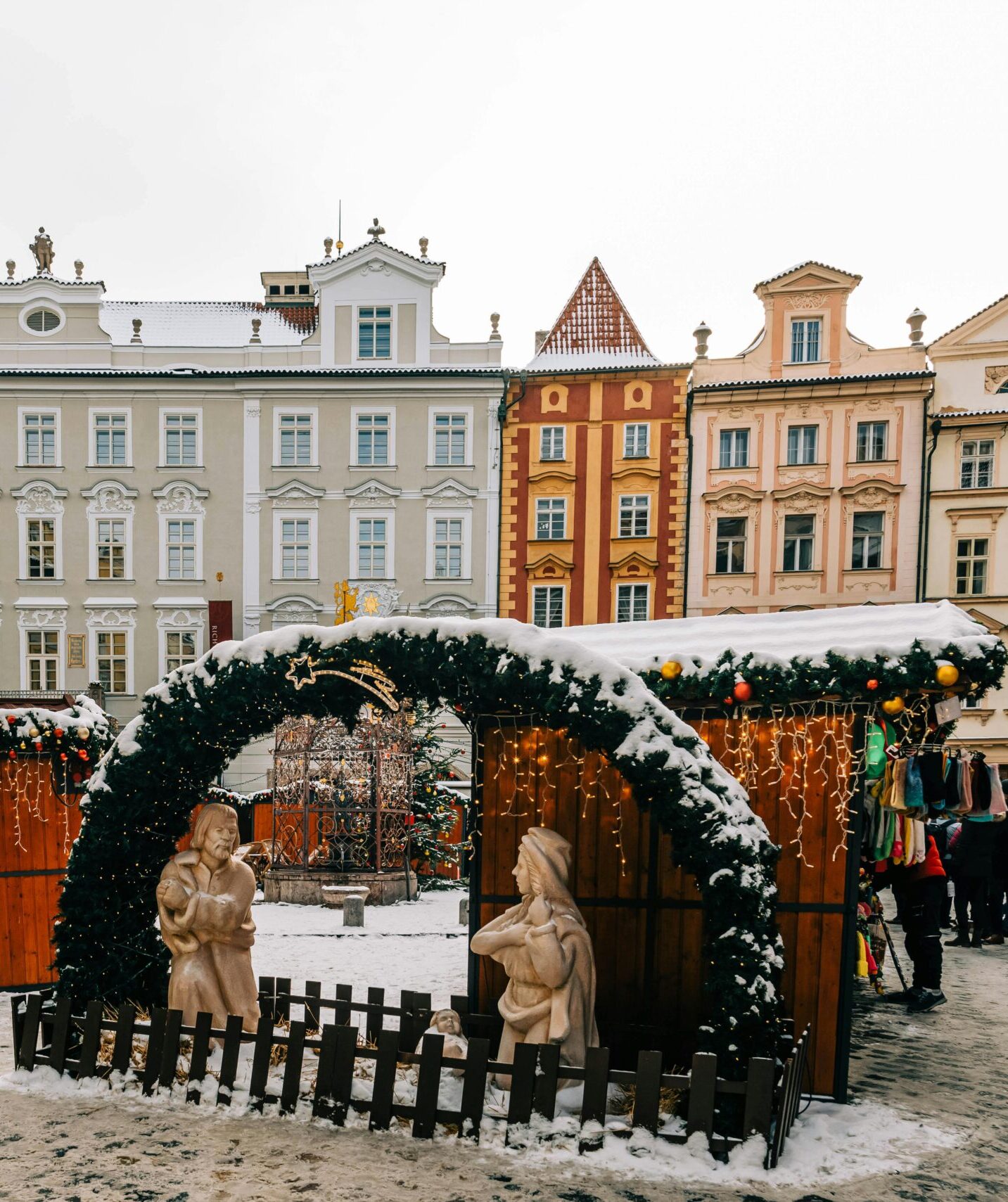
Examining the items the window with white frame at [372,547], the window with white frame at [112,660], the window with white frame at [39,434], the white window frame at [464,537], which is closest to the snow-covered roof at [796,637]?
the white window frame at [464,537]

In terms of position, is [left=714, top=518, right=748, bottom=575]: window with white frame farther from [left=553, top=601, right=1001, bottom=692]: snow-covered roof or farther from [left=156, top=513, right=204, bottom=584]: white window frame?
[left=553, top=601, right=1001, bottom=692]: snow-covered roof

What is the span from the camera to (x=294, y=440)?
80.3 feet

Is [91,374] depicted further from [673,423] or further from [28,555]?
[673,423]

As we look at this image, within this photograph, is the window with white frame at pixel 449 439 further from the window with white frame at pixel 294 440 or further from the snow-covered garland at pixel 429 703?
the snow-covered garland at pixel 429 703

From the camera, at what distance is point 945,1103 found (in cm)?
604

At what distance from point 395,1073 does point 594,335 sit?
2201 cm

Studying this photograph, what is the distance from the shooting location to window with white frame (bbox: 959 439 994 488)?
23.0m

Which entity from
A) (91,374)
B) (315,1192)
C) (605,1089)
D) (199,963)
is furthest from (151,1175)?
(91,374)

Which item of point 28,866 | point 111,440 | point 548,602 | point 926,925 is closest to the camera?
point 926,925

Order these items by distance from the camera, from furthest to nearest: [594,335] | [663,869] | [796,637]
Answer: [594,335]
[663,869]
[796,637]

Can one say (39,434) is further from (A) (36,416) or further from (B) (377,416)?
(B) (377,416)

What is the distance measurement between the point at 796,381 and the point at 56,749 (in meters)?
19.5

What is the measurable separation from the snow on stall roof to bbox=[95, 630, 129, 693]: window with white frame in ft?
65.3

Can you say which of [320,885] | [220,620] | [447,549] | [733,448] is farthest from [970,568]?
[220,620]
